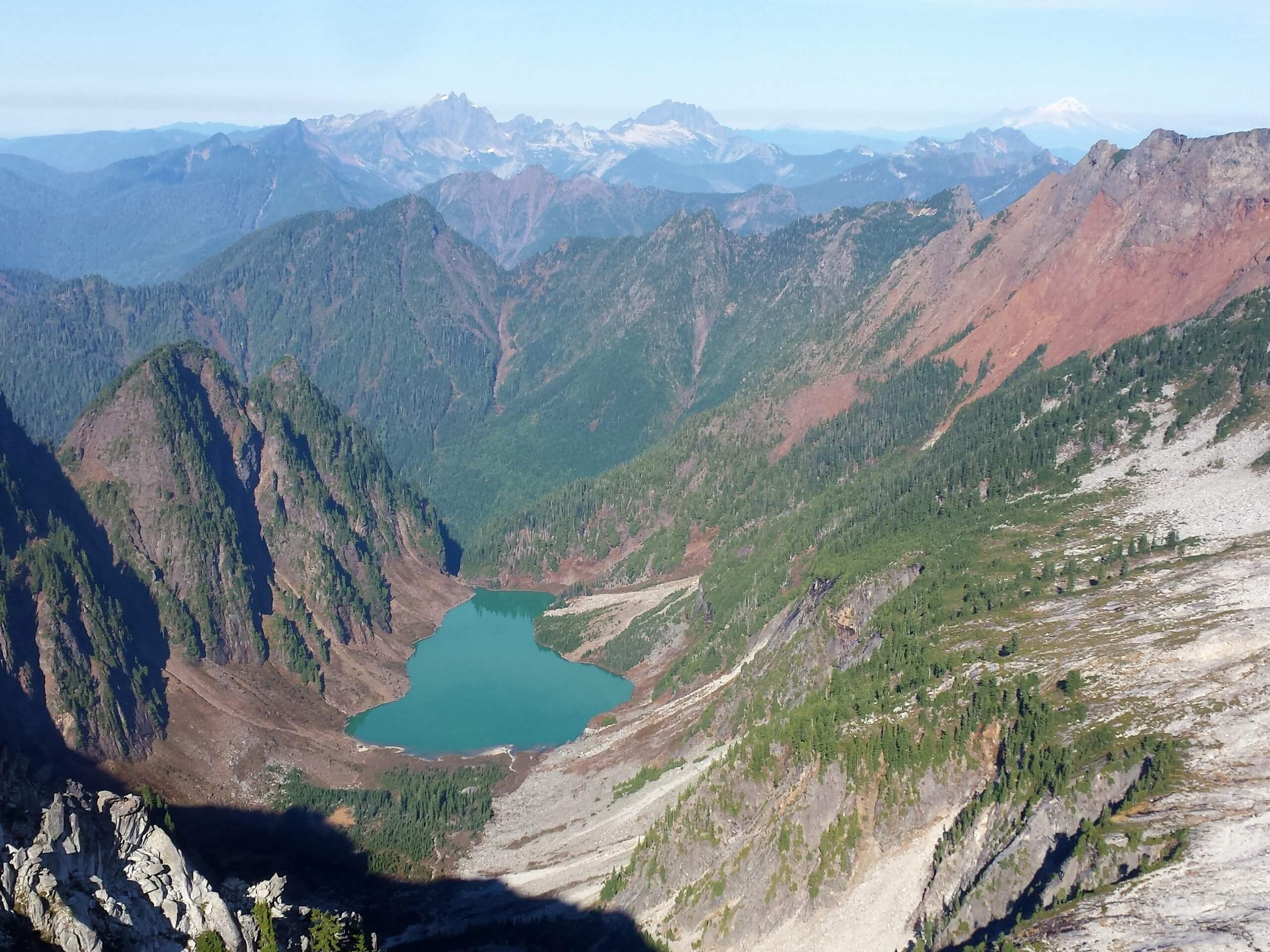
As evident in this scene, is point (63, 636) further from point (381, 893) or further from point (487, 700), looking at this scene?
point (487, 700)

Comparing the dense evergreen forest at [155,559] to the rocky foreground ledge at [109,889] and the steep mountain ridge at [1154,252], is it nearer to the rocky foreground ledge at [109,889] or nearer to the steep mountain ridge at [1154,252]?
the rocky foreground ledge at [109,889]

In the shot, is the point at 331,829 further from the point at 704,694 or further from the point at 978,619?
the point at 978,619

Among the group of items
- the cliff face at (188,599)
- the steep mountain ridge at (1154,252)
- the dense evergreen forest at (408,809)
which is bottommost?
the dense evergreen forest at (408,809)

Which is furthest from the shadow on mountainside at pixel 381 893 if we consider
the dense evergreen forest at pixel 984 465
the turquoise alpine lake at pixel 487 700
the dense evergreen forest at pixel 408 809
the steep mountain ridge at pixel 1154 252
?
the steep mountain ridge at pixel 1154 252

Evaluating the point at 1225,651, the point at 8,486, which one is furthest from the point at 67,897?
the point at 8,486

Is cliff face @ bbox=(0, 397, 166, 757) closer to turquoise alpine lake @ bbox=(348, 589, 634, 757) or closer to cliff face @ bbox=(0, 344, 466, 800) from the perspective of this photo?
cliff face @ bbox=(0, 344, 466, 800)
